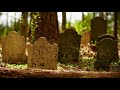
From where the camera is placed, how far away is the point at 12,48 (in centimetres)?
876

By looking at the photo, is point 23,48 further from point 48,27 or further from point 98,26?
point 98,26

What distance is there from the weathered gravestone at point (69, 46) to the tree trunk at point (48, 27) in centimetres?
230

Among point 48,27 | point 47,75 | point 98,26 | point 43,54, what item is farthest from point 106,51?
point 98,26

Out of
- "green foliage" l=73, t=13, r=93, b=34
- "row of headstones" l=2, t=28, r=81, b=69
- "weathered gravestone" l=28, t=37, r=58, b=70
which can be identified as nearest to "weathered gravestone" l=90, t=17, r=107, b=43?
"green foliage" l=73, t=13, r=93, b=34

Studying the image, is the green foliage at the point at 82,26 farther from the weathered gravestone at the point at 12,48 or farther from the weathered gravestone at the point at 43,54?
the weathered gravestone at the point at 43,54

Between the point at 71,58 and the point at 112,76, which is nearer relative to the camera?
the point at 112,76

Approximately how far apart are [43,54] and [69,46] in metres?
2.02

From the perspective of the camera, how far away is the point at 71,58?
912 cm
